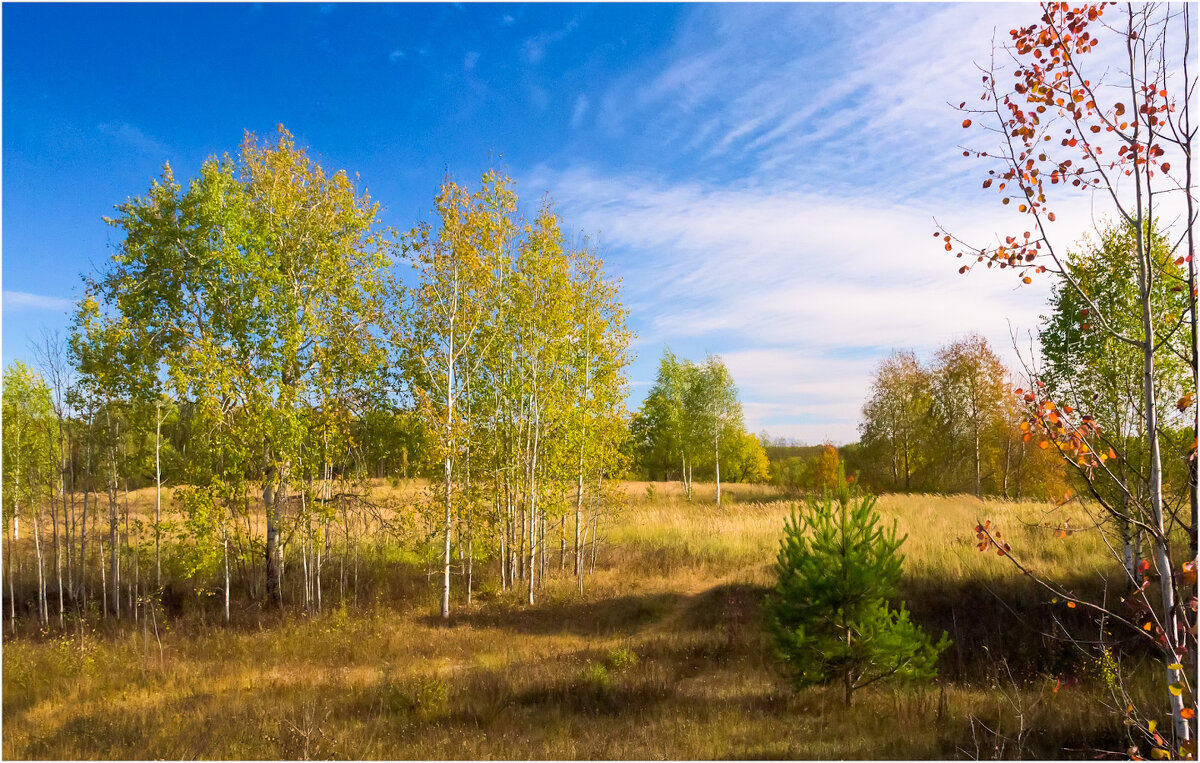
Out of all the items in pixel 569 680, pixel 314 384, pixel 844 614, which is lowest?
pixel 569 680

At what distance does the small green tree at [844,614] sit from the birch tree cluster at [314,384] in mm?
7704

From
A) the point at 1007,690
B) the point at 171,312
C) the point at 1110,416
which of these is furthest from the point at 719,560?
the point at 171,312

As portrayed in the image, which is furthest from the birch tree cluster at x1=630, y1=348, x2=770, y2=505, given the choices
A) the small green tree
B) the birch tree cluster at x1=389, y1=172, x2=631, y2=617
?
the small green tree

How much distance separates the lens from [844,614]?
927 centimetres

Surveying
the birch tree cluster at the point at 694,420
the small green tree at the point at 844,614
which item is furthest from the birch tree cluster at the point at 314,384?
the birch tree cluster at the point at 694,420

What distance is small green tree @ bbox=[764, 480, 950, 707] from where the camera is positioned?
9.08 meters

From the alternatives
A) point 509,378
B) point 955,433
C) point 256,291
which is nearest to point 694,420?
point 955,433

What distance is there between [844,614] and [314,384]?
39.9ft

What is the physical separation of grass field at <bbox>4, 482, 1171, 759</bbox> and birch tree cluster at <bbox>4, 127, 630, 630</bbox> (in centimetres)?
152

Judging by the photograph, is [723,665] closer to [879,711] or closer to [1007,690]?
[879,711]

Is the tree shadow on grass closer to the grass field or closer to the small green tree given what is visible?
the grass field

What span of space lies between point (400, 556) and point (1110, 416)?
1956 cm

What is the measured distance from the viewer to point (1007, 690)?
1074cm

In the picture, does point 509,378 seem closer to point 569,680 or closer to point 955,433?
point 569,680
